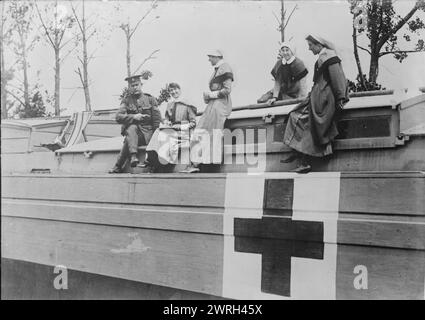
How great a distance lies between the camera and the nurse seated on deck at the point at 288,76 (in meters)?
2.23

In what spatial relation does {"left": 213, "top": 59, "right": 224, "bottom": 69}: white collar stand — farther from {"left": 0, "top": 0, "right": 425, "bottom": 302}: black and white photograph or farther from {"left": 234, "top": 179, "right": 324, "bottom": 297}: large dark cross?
{"left": 234, "top": 179, "right": 324, "bottom": 297}: large dark cross

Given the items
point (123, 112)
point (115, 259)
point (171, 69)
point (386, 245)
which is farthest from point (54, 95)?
point (386, 245)

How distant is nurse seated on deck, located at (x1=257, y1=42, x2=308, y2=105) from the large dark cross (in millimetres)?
443

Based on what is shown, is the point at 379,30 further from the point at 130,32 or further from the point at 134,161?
the point at 134,161

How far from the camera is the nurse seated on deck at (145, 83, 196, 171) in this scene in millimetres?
2488

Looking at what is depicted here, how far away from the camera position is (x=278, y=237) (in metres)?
2.15

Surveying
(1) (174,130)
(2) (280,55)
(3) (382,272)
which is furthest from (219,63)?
(3) (382,272)

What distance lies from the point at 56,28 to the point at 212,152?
1296 millimetres

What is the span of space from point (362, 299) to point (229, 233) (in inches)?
27.2

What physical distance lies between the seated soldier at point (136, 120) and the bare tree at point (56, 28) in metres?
0.48

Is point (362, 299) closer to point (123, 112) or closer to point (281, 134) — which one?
point (281, 134)

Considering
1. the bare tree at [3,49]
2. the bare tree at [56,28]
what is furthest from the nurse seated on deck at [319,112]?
the bare tree at [3,49]

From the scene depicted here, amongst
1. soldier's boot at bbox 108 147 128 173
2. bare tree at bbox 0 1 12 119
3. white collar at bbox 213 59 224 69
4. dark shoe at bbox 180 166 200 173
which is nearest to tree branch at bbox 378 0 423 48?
white collar at bbox 213 59 224 69

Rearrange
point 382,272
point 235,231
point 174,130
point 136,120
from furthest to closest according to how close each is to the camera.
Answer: point 136,120
point 174,130
point 235,231
point 382,272
